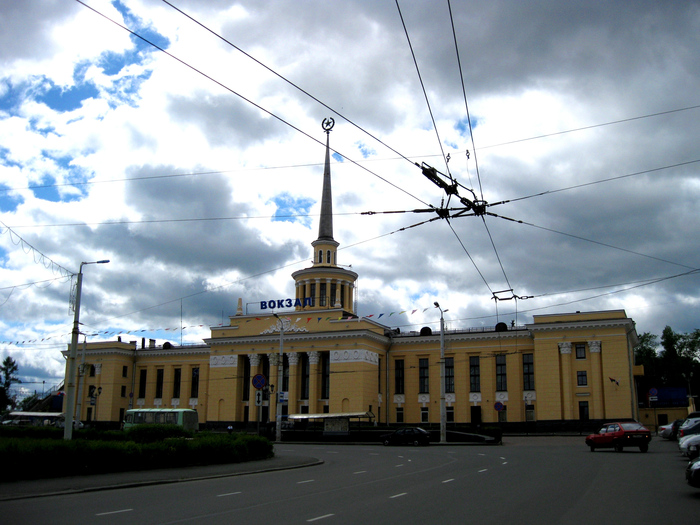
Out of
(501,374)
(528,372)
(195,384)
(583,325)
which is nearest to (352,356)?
(501,374)

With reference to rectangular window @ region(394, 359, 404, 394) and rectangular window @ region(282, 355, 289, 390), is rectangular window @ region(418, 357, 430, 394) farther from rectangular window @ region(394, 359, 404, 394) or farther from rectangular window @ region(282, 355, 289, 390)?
rectangular window @ region(282, 355, 289, 390)

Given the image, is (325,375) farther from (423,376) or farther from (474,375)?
(474,375)

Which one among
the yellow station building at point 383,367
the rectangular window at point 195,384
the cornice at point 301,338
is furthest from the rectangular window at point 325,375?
the rectangular window at point 195,384

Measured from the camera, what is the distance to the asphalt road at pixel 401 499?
10922 millimetres

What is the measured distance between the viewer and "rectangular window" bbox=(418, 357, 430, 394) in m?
60.3

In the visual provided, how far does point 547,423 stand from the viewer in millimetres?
53031

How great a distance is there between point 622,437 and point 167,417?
1233 inches

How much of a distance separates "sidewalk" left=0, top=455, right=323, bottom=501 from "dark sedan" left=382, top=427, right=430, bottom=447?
16.2m

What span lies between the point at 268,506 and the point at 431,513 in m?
3.32

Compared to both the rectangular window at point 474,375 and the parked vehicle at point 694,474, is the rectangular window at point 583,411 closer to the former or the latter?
the rectangular window at point 474,375

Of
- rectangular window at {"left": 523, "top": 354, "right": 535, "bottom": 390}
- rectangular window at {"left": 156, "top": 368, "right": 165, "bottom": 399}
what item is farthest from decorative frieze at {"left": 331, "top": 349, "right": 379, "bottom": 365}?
rectangular window at {"left": 156, "top": 368, "right": 165, "bottom": 399}

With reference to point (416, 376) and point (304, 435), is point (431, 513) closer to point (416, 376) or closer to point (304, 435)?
point (304, 435)

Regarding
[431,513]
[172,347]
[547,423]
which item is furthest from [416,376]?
[431,513]

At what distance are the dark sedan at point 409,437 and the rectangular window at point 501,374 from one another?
19828 millimetres
